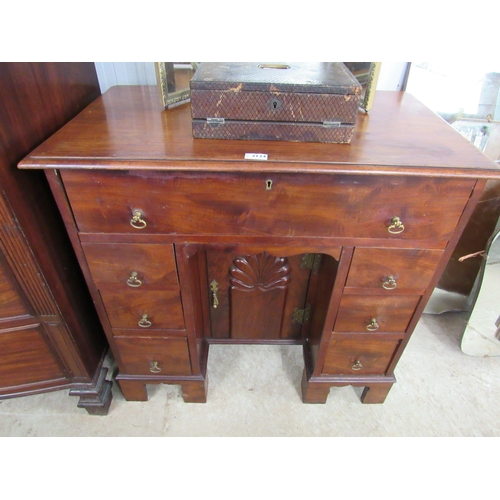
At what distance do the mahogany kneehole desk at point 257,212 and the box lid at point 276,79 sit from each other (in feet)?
0.40

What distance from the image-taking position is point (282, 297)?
1.35 m

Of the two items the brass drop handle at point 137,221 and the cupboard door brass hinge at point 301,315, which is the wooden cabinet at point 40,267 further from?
the cupboard door brass hinge at point 301,315

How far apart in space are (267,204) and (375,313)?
1.64ft

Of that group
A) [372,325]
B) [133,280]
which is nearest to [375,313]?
[372,325]

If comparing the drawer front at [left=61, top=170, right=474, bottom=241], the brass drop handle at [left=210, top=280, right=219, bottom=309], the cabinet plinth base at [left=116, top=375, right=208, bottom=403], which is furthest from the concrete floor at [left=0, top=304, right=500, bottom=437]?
the drawer front at [left=61, top=170, right=474, bottom=241]

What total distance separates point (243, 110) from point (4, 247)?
0.67 metres

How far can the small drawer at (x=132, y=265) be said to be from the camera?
91 centimetres

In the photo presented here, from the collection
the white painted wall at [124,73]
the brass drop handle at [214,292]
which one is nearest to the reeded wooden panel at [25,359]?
the brass drop handle at [214,292]

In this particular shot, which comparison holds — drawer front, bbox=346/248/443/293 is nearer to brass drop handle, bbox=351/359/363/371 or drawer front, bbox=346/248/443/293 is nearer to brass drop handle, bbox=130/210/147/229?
brass drop handle, bbox=351/359/363/371

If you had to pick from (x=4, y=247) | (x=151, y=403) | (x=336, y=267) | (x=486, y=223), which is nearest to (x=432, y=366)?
(x=486, y=223)

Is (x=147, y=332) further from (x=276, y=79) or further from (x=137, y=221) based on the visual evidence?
(x=276, y=79)

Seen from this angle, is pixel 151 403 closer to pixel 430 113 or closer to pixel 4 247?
pixel 4 247

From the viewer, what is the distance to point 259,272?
127 centimetres

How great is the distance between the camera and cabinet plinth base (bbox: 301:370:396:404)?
125 cm
